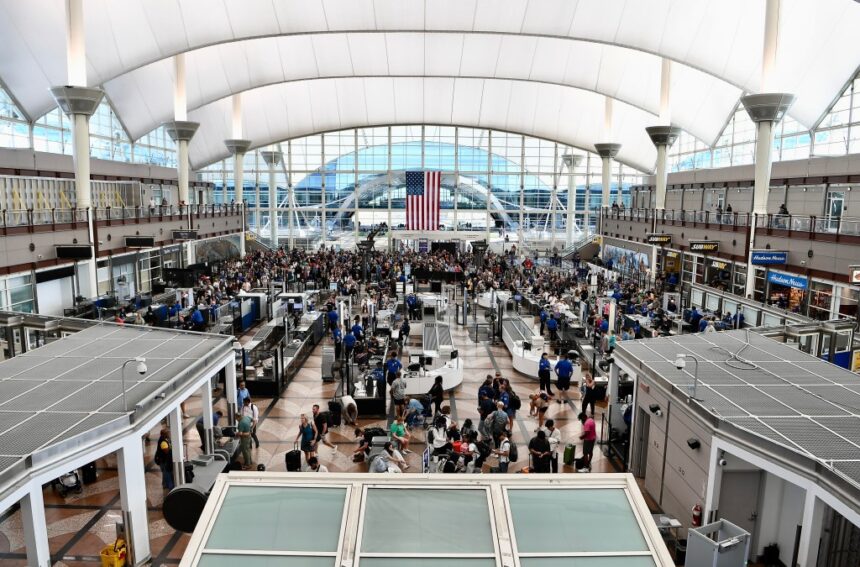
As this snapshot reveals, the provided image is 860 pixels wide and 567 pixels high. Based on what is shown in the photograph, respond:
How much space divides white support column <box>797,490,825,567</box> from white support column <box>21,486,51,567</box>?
7686mm

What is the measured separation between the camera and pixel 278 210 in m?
48.0

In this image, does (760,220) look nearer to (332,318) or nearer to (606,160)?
(332,318)

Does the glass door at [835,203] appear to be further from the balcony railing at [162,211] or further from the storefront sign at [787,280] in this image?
the balcony railing at [162,211]

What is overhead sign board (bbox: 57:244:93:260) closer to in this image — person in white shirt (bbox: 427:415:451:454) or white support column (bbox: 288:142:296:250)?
person in white shirt (bbox: 427:415:451:454)

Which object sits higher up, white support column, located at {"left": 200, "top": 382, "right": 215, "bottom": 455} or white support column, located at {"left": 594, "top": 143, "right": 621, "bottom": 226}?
white support column, located at {"left": 594, "top": 143, "right": 621, "bottom": 226}

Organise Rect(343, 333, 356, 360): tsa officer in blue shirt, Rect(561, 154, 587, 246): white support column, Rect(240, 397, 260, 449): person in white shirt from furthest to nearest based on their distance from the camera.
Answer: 1. Rect(561, 154, 587, 246): white support column
2. Rect(343, 333, 356, 360): tsa officer in blue shirt
3. Rect(240, 397, 260, 449): person in white shirt

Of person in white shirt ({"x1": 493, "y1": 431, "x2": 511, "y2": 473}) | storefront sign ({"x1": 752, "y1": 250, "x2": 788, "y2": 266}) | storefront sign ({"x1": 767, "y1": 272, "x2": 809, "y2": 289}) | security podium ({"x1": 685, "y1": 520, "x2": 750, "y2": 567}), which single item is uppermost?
storefront sign ({"x1": 752, "y1": 250, "x2": 788, "y2": 266})

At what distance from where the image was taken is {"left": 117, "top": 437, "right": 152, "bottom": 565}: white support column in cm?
761

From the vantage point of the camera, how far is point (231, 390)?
480 inches

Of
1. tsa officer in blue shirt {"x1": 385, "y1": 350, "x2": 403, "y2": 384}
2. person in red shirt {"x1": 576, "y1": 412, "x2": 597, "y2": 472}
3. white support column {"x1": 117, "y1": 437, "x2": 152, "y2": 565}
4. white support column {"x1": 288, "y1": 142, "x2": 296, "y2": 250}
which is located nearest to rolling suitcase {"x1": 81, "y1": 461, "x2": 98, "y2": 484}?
white support column {"x1": 117, "y1": 437, "x2": 152, "y2": 565}

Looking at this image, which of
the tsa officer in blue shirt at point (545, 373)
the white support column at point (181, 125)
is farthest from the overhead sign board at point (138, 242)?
the tsa officer in blue shirt at point (545, 373)

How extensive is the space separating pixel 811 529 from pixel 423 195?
3557cm

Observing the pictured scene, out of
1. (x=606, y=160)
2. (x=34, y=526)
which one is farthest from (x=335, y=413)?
(x=606, y=160)

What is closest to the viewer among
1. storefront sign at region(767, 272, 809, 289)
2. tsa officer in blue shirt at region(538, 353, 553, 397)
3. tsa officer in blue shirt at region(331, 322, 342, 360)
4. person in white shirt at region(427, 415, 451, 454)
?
person in white shirt at region(427, 415, 451, 454)
